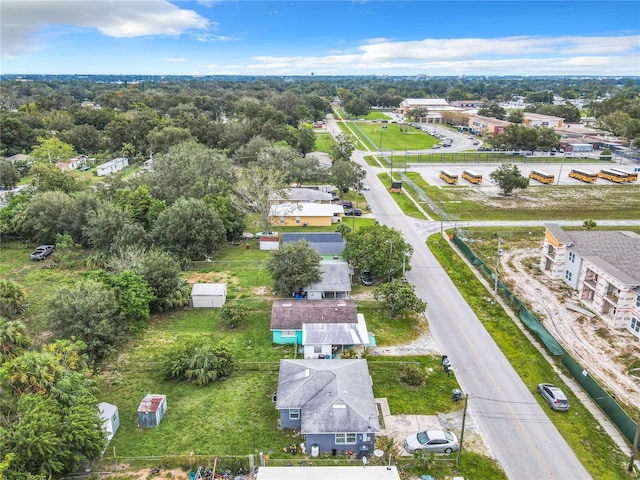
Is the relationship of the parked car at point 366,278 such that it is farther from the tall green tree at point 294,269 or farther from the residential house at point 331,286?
the tall green tree at point 294,269

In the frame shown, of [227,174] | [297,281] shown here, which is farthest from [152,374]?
[227,174]

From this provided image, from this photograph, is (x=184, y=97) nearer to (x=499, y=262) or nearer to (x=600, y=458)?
(x=499, y=262)

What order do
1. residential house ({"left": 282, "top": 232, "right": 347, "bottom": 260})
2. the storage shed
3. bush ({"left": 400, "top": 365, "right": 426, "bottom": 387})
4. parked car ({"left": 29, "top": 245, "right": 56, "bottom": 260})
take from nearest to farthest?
the storage shed < bush ({"left": 400, "top": 365, "right": 426, "bottom": 387}) < residential house ({"left": 282, "top": 232, "right": 347, "bottom": 260}) < parked car ({"left": 29, "top": 245, "right": 56, "bottom": 260})

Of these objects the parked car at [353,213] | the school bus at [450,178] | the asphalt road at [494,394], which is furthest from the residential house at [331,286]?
the school bus at [450,178]

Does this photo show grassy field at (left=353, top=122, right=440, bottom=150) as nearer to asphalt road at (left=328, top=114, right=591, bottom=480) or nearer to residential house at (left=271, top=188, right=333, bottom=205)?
residential house at (left=271, top=188, right=333, bottom=205)

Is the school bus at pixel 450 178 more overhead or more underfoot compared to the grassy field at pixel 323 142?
more underfoot

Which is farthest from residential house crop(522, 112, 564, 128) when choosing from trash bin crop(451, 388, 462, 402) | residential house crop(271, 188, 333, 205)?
trash bin crop(451, 388, 462, 402)
